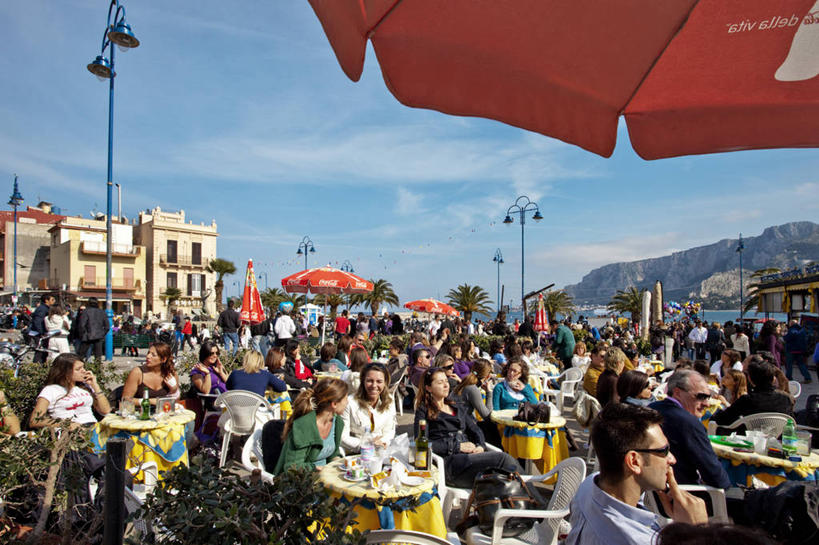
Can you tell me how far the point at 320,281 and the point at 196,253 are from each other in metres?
41.0

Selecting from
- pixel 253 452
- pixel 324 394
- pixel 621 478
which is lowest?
pixel 253 452

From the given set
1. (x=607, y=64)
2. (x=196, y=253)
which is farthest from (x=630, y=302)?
(x=196, y=253)

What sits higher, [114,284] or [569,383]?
[114,284]

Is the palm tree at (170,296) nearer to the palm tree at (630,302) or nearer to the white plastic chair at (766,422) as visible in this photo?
the palm tree at (630,302)

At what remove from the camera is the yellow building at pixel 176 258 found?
47.1 m

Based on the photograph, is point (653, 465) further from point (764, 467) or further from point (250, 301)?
point (250, 301)

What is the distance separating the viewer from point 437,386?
4574mm

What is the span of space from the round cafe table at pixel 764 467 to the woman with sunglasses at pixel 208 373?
5.67 m

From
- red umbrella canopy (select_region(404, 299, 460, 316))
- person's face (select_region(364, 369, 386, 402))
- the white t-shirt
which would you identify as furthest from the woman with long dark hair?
red umbrella canopy (select_region(404, 299, 460, 316))

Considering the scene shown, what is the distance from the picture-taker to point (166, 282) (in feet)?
157

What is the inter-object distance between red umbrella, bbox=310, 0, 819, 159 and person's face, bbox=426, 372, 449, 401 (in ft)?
9.61

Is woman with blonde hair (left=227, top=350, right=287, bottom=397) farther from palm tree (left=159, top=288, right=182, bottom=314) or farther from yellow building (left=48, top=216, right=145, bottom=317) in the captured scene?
palm tree (left=159, top=288, right=182, bottom=314)

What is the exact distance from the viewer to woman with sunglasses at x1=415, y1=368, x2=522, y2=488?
4184 mm

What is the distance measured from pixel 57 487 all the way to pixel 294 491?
5.09 ft
